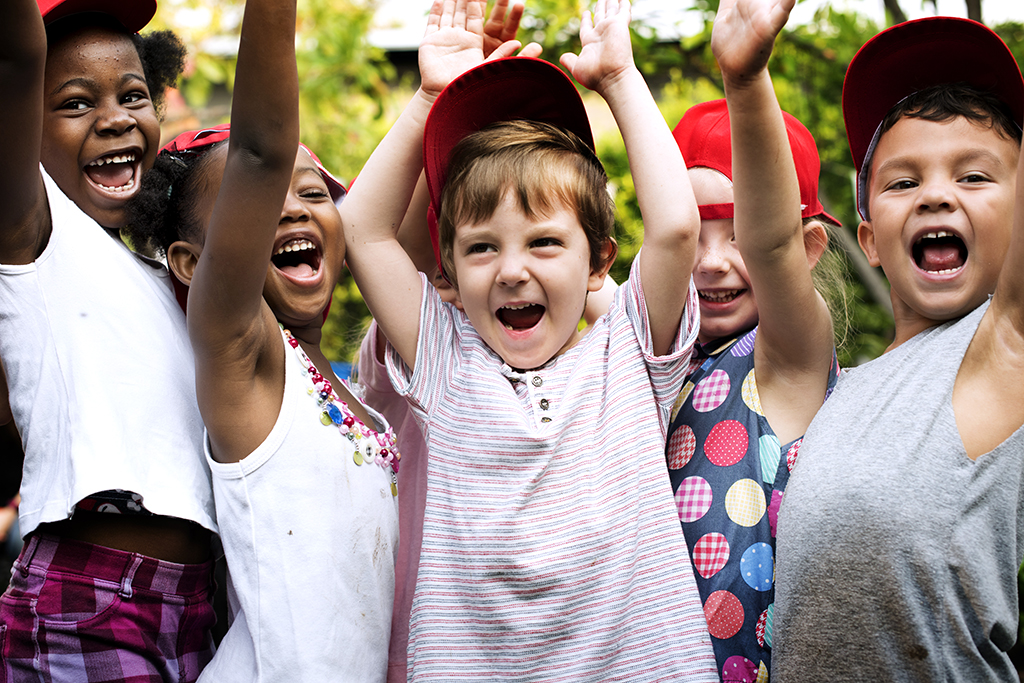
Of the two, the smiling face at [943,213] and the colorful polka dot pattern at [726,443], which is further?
the colorful polka dot pattern at [726,443]

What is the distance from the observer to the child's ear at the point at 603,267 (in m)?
2.23

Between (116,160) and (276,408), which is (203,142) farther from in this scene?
(276,408)

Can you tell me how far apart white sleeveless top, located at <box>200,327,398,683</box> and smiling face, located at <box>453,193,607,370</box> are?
457 millimetres

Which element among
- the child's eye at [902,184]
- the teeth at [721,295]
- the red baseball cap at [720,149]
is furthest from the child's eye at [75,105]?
the child's eye at [902,184]

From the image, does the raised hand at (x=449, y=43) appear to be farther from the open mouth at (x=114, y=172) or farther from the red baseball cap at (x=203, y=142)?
the open mouth at (x=114, y=172)

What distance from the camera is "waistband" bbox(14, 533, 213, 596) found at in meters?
1.93

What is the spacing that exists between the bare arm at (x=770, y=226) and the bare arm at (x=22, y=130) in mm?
1390

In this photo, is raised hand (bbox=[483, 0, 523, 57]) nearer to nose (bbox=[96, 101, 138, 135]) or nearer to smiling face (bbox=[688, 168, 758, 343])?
→ smiling face (bbox=[688, 168, 758, 343])

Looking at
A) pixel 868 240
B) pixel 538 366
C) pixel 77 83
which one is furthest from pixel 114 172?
pixel 868 240

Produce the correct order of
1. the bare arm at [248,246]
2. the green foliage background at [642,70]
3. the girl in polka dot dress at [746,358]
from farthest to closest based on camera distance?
the green foliage background at [642,70], the girl in polka dot dress at [746,358], the bare arm at [248,246]

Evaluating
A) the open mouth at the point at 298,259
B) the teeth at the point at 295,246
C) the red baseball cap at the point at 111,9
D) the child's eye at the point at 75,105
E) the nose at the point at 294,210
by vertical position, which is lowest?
the open mouth at the point at 298,259

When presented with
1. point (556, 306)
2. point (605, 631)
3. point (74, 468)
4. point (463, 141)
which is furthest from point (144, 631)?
point (463, 141)

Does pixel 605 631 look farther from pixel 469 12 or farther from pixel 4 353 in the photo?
pixel 469 12

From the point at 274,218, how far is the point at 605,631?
43.5 inches
